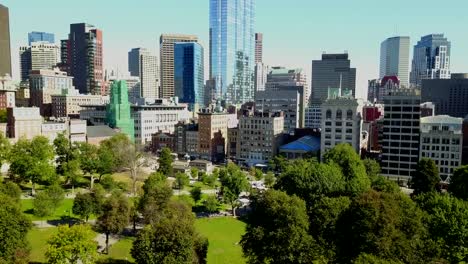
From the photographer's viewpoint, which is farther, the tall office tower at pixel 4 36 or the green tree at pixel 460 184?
the tall office tower at pixel 4 36

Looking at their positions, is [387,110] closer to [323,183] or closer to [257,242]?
[323,183]

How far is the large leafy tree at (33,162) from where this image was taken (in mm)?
68500

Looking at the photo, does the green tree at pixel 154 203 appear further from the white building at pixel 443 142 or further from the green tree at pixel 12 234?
the white building at pixel 443 142

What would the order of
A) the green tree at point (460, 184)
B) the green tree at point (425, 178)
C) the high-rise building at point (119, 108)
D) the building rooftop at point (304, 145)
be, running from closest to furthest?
the green tree at point (460, 184)
the green tree at point (425, 178)
the building rooftop at point (304, 145)
the high-rise building at point (119, 108)

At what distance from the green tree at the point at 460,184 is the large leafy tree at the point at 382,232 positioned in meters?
22.9

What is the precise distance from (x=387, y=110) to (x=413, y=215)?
5857 centimetres

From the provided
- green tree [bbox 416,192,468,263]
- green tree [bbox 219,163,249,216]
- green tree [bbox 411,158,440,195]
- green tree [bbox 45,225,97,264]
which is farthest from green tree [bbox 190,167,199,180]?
green tree [bbox 416,192,468,263]

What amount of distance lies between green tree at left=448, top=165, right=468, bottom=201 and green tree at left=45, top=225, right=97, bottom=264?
164 feet

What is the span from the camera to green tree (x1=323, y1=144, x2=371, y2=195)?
64062mm

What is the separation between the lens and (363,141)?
115 metres

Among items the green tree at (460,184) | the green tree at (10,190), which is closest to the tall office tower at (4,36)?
the green tree at (10,190)

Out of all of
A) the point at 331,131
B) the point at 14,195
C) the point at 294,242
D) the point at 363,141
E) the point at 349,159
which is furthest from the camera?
the point at 363,141

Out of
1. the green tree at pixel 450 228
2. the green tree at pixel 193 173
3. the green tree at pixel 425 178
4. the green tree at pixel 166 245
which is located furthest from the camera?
the green tree at pixel 193 173

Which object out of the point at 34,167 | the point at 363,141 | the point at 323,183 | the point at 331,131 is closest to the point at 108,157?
the point at 34,167
